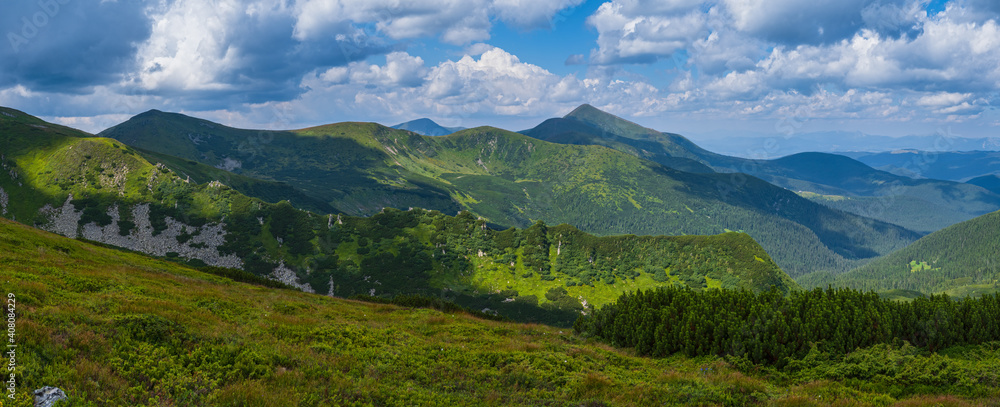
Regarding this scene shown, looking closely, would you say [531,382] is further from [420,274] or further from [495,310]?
[420,274]

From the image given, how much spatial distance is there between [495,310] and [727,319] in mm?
151235

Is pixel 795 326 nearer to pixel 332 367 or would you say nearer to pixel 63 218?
pixel 332 367

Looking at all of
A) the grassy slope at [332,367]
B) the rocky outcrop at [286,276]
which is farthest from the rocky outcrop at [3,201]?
the grassy slope at [332,367]

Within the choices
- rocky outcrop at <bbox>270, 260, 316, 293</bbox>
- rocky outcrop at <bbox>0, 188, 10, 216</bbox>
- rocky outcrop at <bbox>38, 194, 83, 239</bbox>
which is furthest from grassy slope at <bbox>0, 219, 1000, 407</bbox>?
rocky outcrop at <bbox>0, 188, 10, 216</bbox>

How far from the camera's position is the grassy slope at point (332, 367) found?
15.2m

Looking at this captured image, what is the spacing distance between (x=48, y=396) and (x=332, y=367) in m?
9.31

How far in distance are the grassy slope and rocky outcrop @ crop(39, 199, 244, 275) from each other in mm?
185977

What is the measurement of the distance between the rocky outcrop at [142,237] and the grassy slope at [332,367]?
186 metres

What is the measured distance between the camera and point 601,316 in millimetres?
39719

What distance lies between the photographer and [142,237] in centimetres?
19112

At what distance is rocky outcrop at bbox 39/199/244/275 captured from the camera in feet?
606

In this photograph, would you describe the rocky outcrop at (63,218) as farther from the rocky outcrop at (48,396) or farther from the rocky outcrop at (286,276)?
the rocky outcrop at (48,396)

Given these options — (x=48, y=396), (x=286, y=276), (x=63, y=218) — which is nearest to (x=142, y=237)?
(x=63, y=218)

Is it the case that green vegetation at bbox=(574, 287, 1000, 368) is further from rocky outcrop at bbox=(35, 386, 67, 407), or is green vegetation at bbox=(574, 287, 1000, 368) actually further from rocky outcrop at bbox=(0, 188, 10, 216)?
rocky outcrop at bbox=(0, 188, 10, 216)
